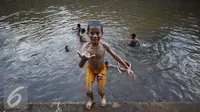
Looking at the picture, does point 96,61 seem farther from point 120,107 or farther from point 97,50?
point 120,107

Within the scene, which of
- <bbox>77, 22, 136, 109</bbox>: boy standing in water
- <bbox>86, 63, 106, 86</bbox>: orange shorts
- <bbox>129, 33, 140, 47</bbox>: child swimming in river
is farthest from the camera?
<bbox>129, 33, 140, 47</bbox>: child swimming in river

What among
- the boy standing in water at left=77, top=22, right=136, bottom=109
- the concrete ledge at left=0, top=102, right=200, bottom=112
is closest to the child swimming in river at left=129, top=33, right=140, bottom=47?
the boy standing in water at left=77, top=22, right=136, bottom=109

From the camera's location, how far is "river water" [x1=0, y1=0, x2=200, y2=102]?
21.3 ft

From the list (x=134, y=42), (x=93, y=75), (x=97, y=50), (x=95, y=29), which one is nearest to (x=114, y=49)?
(x=134, y=42)

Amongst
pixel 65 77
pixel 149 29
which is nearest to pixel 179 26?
pixel 149 29

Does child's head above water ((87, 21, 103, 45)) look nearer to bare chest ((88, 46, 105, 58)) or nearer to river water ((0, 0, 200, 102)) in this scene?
bare chest ((88, 46, 105, 58))

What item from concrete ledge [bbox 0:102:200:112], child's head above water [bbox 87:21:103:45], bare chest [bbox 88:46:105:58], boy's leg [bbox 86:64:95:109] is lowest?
concrete ledge [bbox 0:102:200:112]

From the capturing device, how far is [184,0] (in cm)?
1733

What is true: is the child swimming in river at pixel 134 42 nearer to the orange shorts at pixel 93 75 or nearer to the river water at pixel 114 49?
the river water at pixel 114 49

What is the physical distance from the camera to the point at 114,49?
29.9 ft

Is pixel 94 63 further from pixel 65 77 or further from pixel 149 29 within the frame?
pixel 149 29

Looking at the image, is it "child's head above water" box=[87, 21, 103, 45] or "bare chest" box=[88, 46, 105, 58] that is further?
"bare chest" box=[88, 46, 105, 58]

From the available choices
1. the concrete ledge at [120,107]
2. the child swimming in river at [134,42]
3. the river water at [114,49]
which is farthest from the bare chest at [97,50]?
the child swimming in river at [134,42]

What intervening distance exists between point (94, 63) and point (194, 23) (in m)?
9.89
